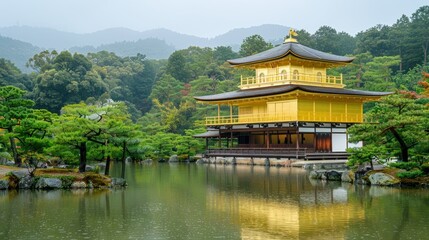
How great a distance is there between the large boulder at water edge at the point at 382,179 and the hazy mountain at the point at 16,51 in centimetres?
15498

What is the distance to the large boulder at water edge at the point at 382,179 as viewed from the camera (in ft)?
76.4

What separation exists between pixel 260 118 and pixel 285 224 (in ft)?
90.4

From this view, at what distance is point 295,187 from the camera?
23.5 metres

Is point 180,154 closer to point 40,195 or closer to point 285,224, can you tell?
point 40,195

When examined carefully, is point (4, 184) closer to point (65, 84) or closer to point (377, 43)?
point (65, 84)

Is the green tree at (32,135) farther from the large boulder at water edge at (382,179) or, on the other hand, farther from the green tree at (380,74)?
the green tree at (380,74)

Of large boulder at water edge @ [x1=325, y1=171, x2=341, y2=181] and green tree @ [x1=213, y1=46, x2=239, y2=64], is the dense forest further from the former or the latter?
large boulder at water edge @ [x1=325, y1=171, x2=341, y2=181]

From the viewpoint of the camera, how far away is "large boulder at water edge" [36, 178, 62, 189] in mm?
22250

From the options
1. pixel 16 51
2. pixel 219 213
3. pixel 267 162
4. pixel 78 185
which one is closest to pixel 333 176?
pixel 219 213

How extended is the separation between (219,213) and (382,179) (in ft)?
33.2

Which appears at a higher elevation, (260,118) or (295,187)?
(260,118)

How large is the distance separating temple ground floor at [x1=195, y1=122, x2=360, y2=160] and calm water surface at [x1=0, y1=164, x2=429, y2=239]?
14.5m

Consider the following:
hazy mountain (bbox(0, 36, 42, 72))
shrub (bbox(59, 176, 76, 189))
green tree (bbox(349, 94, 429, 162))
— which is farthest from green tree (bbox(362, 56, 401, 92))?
hazy mountain (bbox(0, 36, 42, 72))

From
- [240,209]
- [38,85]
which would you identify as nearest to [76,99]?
[38,85]
